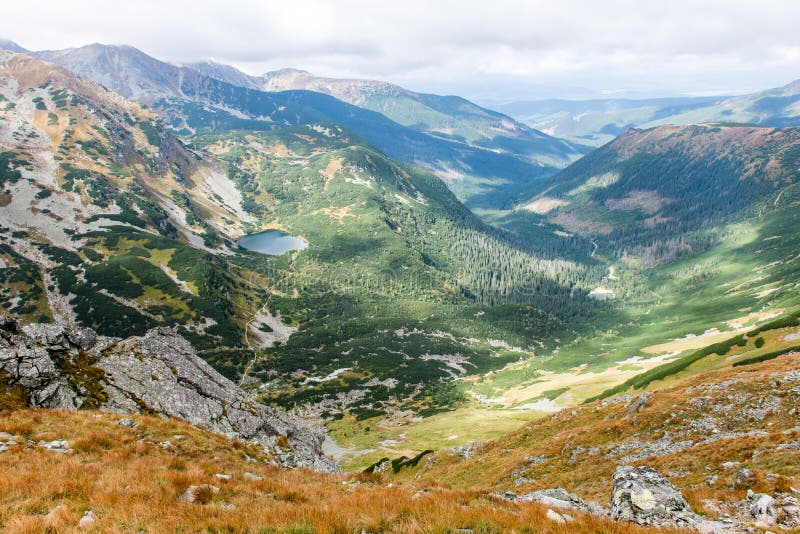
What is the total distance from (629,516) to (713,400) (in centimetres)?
2617

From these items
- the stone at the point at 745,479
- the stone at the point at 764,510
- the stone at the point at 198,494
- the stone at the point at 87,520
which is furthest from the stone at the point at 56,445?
the stone at the point at 745,479

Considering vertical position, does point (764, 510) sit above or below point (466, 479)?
above

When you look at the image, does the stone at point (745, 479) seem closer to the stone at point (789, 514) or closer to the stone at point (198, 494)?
the stone at point (789, 514)

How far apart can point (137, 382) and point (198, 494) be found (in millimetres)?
28928

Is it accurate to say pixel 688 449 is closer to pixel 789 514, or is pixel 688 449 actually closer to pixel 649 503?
pixel 789 514

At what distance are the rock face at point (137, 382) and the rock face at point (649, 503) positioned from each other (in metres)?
27.2

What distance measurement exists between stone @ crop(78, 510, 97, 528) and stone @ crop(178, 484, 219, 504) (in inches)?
91.2

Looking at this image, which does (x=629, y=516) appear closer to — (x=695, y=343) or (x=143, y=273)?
(x=695, y=343)

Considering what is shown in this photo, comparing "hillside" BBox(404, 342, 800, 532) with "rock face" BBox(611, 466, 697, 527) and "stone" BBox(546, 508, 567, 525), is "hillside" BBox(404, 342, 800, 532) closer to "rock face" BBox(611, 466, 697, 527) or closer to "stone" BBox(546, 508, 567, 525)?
"rock face" BBox(611, 466, 697, 527)

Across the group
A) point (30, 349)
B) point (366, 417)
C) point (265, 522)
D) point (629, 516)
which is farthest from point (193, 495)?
point (366, 417)

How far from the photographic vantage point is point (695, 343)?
156m

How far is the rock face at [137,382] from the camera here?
28406 millimetres


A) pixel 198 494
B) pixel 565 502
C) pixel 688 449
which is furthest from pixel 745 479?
pixel 198 494

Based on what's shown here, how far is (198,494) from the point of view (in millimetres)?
12547
